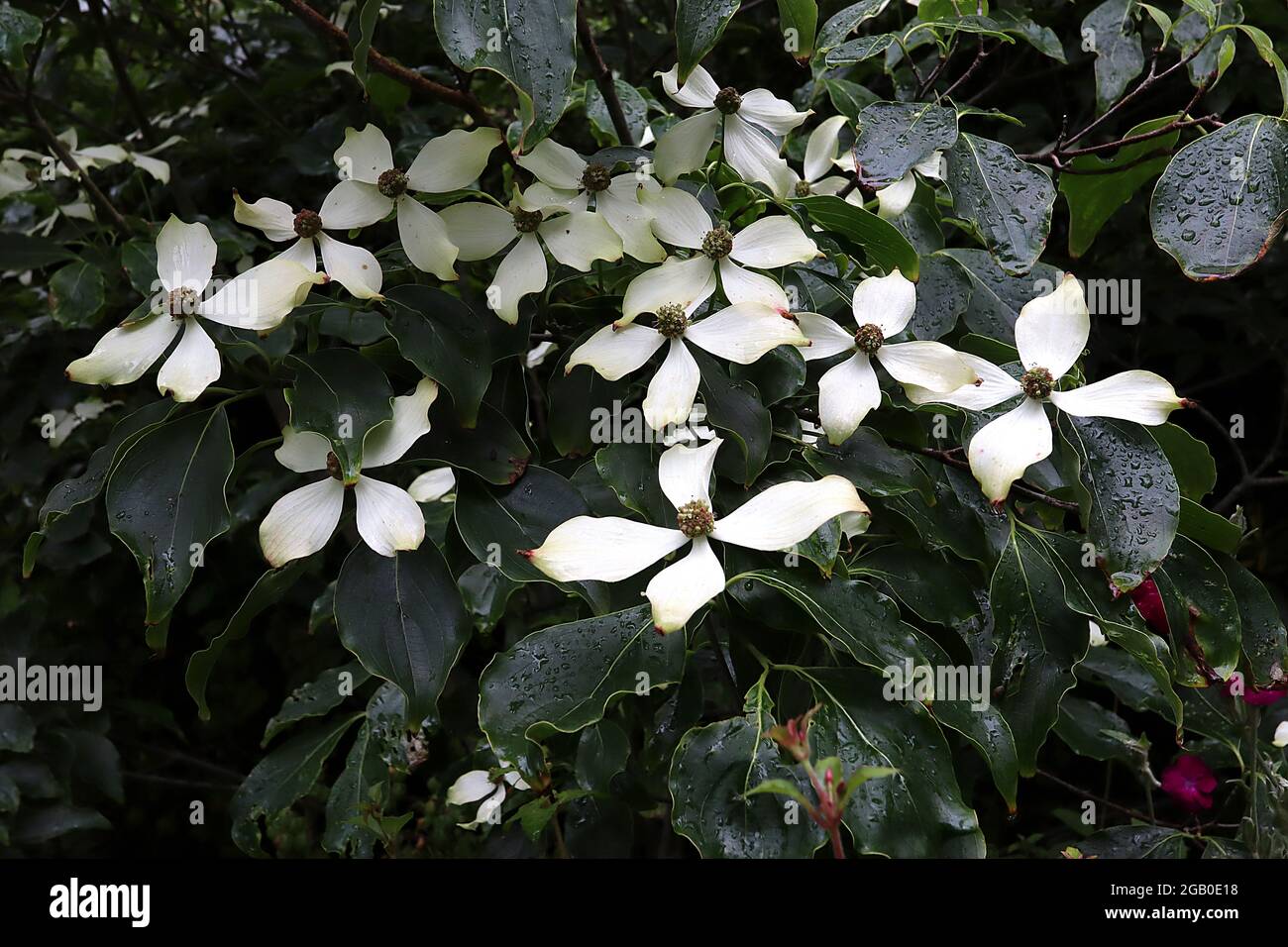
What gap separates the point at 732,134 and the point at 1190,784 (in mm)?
1171

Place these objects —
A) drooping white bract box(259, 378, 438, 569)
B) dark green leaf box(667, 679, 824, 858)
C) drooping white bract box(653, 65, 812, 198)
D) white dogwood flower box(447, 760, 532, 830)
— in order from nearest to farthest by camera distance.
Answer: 1. dark green leaf box(667, 679, 824, 858)
2. drooping white bract box(259, 378, 438, 569)
3. drooping white bract box(653, 65, 812, 198)
4. white dogwood flower box(447, 760, 532, 830)

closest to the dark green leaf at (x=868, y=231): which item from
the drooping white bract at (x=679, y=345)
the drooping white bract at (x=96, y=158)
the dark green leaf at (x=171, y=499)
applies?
the drooping white bract at (x=679, y=345)

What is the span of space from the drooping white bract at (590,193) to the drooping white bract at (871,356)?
156 mm

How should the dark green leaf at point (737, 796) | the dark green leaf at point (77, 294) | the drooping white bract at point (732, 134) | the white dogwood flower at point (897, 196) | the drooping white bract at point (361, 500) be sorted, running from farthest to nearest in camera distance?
1. the dark green leaf at point (77, 294)
2. the white dogwood flower at point (897, 196)
3. the drooping white bract at point (732, 134)
4. the drooping white bract at point (361, 500)
5. the dark green leaf at point (737, 796)

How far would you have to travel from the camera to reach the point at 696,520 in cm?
77

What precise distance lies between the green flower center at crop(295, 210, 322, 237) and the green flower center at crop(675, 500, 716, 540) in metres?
0.43

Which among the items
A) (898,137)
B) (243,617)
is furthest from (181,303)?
(898,137)

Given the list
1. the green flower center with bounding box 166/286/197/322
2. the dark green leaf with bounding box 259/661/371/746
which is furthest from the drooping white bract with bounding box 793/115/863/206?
the dark green leaf with bounding box 259/661/371/746

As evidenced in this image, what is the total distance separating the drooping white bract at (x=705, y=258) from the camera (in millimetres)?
859

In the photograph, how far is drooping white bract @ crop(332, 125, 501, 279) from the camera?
0.89 meters

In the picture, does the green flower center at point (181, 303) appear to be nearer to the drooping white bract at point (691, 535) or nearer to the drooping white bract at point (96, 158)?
the drooping white bract at point (691, 535)

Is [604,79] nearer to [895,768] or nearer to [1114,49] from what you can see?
[1114,49]

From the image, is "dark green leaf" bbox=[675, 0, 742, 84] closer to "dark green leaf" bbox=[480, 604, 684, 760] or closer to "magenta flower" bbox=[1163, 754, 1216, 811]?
"dark green leaf" bbox=[480, 604, 684, 760]
